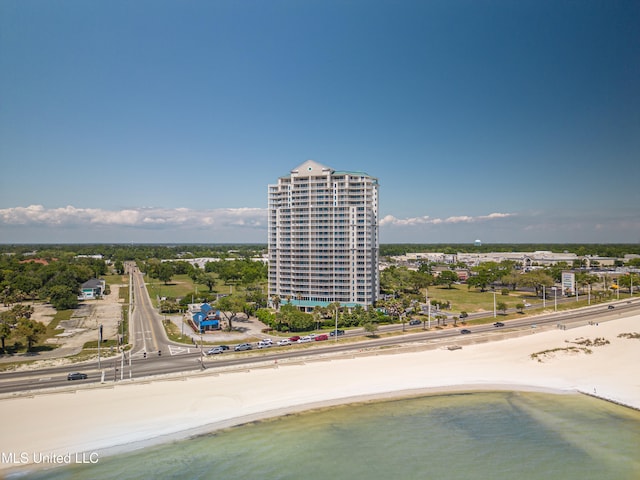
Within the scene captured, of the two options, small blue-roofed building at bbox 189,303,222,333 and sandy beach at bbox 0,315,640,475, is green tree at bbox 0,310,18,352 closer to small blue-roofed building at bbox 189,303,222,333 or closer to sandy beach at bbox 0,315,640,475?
sandy beach at bbox 0,315,640,475

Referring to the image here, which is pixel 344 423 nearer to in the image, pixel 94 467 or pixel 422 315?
pixel 94 467

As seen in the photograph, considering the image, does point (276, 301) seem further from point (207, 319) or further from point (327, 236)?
point (327, 236)

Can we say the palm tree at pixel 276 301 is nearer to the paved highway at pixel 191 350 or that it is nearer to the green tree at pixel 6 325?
the paved highway at pixel 191 350

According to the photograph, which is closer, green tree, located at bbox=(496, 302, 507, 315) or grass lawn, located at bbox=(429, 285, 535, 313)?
green tree, located at bbox=(496, 302, 507, 315)

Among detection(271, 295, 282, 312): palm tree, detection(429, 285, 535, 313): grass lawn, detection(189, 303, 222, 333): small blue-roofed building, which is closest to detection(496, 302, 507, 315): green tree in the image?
detection(429, 285, 535, 313): grass lawn

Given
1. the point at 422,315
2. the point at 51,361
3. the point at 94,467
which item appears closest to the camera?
the point at 94,467

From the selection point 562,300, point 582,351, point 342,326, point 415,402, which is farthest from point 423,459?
point 562,300
